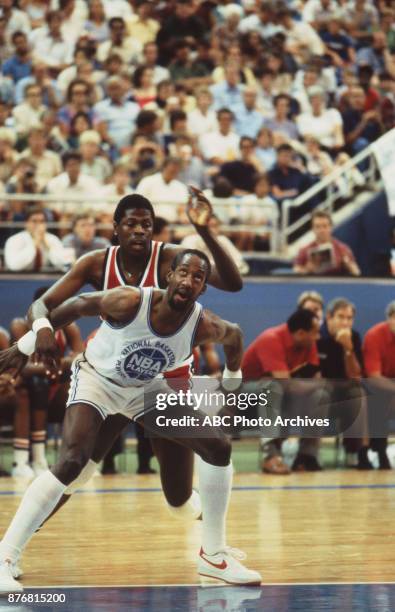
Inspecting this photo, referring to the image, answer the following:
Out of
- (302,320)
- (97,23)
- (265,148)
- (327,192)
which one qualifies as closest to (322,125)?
(265,148)

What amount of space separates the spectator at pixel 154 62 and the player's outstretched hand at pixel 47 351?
988 centimetres

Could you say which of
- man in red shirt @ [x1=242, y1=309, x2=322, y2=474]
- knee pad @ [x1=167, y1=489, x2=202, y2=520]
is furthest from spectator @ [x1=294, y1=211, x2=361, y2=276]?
knee pad @ [x1=167, y1=489, x2=202, y2=520]

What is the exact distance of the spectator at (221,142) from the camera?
14367mm

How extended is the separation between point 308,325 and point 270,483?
58.0 inches

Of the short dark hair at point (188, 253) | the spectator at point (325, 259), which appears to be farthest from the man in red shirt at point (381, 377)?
the short dark hair at point (188, 253)

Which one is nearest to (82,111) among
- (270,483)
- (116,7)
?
(116,7)

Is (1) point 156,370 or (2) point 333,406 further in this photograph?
(2) point 333,406

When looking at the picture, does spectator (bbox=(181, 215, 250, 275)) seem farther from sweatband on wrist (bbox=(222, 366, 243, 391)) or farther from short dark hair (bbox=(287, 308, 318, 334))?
sweatband on wrist (bbox=(222, 366, 243, 391))

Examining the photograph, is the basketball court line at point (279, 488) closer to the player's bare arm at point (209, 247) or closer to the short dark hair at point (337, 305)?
the short dark hair at point (337, 305)

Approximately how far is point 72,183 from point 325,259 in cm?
276

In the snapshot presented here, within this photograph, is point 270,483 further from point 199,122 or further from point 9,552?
point 199,122

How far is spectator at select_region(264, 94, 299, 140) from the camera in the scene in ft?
49.6

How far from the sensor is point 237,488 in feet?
32.8

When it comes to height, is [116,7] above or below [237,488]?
above
